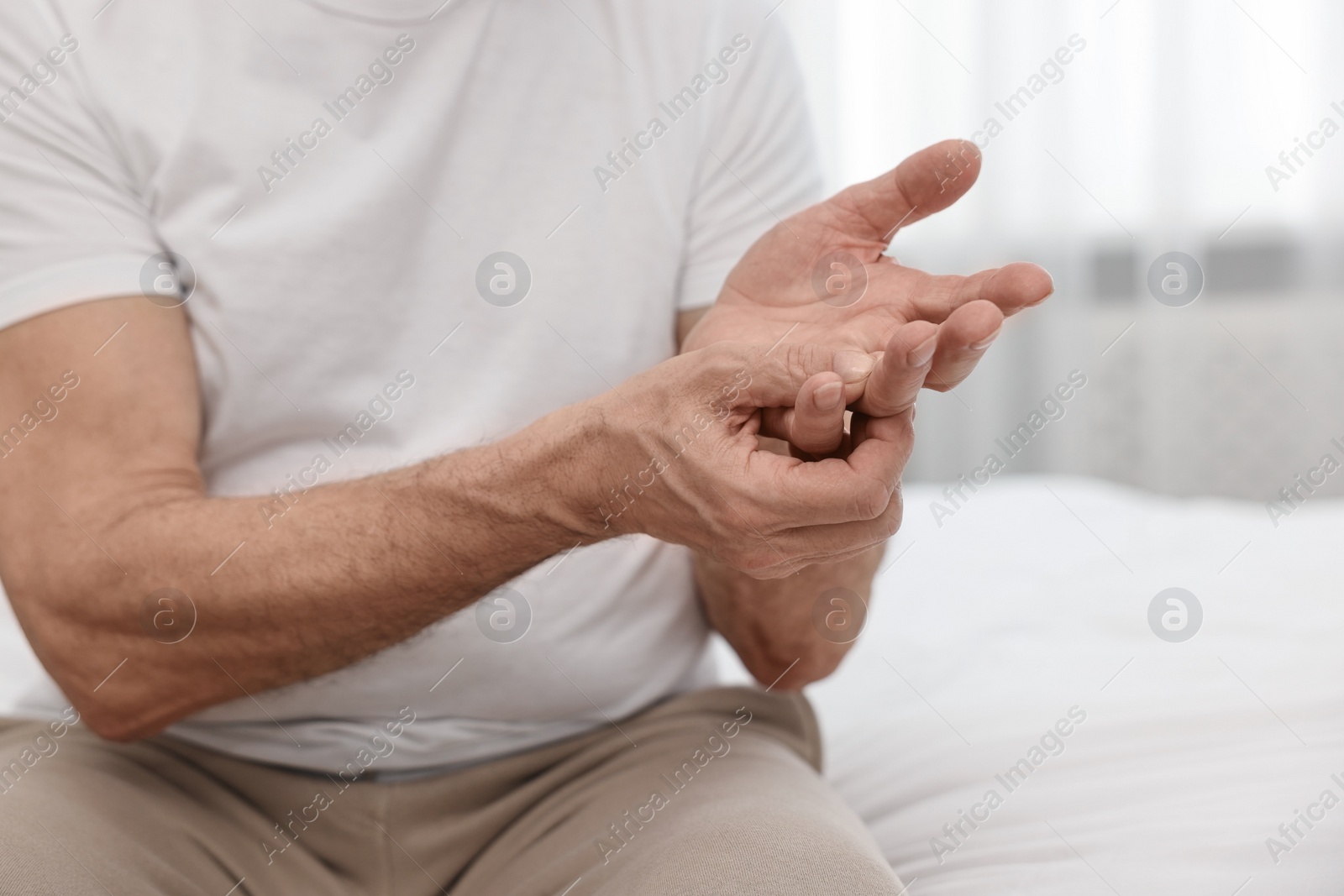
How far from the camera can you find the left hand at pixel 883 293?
525 mm

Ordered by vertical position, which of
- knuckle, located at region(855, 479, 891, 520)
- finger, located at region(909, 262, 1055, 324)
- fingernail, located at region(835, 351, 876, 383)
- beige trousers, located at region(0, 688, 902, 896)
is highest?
finger, located at region(909, 262, 1055, 324)

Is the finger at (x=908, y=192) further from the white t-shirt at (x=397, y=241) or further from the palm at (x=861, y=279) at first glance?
the white t-shirt at (x=397, y=241)

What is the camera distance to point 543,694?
76cm

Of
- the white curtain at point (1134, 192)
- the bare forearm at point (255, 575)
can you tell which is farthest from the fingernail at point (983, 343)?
the white curtain at point (1134, 192)

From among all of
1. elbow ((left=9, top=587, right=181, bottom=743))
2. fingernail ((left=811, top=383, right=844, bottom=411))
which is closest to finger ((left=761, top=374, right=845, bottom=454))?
fingernail ((left=811, top=383, right=844, bottom=411))

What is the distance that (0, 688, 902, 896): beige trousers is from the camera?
59 cm

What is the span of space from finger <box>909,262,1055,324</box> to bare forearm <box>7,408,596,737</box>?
9.4 inches

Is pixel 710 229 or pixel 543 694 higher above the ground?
pixel 710 229

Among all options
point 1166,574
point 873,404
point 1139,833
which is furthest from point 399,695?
point 1166,574

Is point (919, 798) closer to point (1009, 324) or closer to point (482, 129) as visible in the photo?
Answer: point (482, 129)

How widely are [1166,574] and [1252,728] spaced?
1.24ft

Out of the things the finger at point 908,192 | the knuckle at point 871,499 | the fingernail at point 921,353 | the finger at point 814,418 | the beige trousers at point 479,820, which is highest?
the finger at point 908,192

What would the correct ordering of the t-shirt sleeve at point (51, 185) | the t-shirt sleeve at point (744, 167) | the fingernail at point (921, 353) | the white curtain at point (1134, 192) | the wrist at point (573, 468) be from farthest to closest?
the white curtain at point (1134, 192) → the t-shirt sleeve at point (744, 167) → the t-shirt sleeve at point (51, 185) → the wrist at point (573, 468) → the fingernail at point (921, 353)

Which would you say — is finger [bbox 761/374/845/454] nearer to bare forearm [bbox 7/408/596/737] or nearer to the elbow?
bare forearm [bbox 7/408/596/737]
